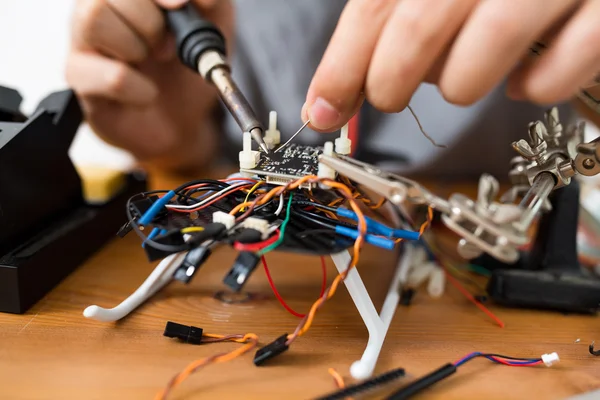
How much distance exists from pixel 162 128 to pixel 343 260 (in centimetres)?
62

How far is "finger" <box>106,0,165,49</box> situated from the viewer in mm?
676

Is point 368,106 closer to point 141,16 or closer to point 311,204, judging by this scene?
point 141,16

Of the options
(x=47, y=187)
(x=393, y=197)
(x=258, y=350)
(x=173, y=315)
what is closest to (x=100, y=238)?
(x=47, y=187)

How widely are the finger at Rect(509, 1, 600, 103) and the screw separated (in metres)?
0.07

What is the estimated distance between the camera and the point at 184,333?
43cm

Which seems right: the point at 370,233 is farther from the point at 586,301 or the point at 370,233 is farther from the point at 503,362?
the point at 586,301

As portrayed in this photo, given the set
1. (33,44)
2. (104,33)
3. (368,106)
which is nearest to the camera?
(104,33)

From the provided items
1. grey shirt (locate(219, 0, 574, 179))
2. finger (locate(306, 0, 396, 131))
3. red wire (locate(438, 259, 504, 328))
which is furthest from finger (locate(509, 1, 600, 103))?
grey shirt (locate(219, 0, 574, 179))

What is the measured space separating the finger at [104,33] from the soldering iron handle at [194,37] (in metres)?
0.09

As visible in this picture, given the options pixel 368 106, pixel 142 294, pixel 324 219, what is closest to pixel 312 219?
pixel 324 219

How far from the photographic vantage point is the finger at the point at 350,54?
417 millimetres

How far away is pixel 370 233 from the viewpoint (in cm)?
40

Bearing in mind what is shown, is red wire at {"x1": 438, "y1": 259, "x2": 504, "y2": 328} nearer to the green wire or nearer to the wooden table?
the wooden table

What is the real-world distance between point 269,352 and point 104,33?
566 mm
